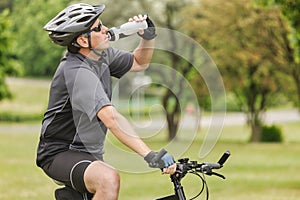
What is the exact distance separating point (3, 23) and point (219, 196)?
826 inches

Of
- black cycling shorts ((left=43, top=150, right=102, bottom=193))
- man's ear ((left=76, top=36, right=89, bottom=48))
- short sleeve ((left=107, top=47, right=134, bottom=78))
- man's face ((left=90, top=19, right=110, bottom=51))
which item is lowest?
black cycling shorts ((left=43, top=150, right=102, bottom=193))

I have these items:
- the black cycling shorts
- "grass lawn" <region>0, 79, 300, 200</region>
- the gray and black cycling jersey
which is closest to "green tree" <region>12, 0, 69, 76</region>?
"grass lawn" <region>0, 79, 300, 200</region>

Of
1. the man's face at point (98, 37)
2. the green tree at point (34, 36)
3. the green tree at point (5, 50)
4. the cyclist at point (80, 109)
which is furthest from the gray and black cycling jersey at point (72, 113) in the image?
the green tree at point (34, 36)

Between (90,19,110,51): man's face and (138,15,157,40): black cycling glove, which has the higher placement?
(138,15,157,40): black cycling glove

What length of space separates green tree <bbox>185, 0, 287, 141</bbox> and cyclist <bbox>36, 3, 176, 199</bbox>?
96.0ft

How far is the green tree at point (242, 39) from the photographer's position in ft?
120

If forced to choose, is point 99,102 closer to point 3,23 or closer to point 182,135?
point 182,135

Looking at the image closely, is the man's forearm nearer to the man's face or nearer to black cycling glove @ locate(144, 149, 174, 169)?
the man's face

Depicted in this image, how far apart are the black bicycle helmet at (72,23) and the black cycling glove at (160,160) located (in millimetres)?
1131

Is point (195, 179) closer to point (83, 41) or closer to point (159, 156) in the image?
point (83, 41)

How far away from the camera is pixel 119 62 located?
651 centimetres

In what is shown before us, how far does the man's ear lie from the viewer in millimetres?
5895

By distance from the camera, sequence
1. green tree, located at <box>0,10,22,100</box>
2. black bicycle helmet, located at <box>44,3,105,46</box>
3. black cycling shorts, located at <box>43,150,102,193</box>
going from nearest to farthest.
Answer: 1. black cycling shorts, located at <box>43,150,102,193</box>
2. black bicycle helmet, located at <box>44,3,105,46</box>
3. green tree, located at <box>0,10,22,100</box>

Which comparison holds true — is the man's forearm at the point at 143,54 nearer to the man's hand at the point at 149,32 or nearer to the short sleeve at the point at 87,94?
the man's hand at the point at 149,32
